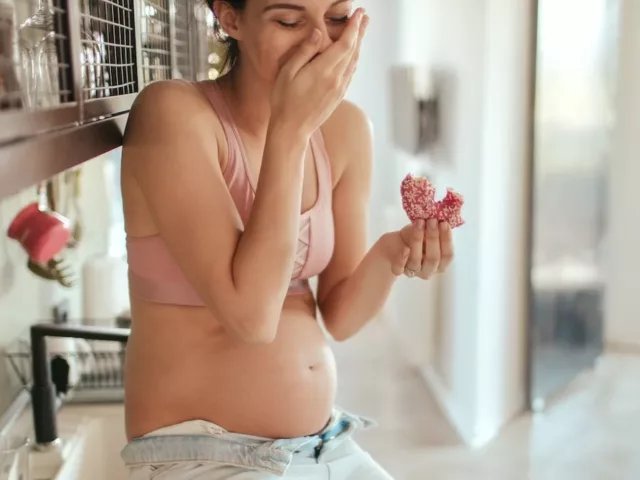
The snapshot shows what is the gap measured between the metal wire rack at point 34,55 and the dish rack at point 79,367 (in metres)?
0.68

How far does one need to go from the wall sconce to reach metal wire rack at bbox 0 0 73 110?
182cm

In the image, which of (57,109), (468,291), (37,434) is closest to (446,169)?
(468,291)

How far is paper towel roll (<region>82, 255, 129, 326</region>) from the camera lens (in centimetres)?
165

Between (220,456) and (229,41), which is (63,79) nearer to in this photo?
(229,41)

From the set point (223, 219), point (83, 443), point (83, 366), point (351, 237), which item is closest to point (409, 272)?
point (351, 237)

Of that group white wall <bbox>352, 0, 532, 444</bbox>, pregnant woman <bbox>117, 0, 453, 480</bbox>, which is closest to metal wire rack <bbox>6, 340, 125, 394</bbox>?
pregnant woman <bbox>117, 0, 453, 480</bbox>

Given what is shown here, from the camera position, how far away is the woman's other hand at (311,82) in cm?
83

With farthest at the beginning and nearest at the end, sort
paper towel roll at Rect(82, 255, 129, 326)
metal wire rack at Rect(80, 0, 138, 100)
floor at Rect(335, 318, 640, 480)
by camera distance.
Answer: floor at Rect(335, 318, 640, 480) < paper towel roll at Rect(82, 255, 129, 326) < metal wire rack at Rect(80, 0, 138, 100)

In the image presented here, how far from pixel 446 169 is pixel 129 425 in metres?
1.69

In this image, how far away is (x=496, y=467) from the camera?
2014 mm

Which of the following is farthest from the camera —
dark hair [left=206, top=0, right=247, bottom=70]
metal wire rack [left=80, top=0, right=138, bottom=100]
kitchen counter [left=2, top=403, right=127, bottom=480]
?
kitchen counter [left=2, top=403, right=127, bottom=480]

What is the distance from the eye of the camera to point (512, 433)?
2213mm

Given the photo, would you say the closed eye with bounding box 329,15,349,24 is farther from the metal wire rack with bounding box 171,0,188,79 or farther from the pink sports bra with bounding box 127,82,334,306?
the metal wire rack with bounding box 171,0,188,79

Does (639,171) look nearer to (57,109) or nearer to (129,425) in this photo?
(129,425)
